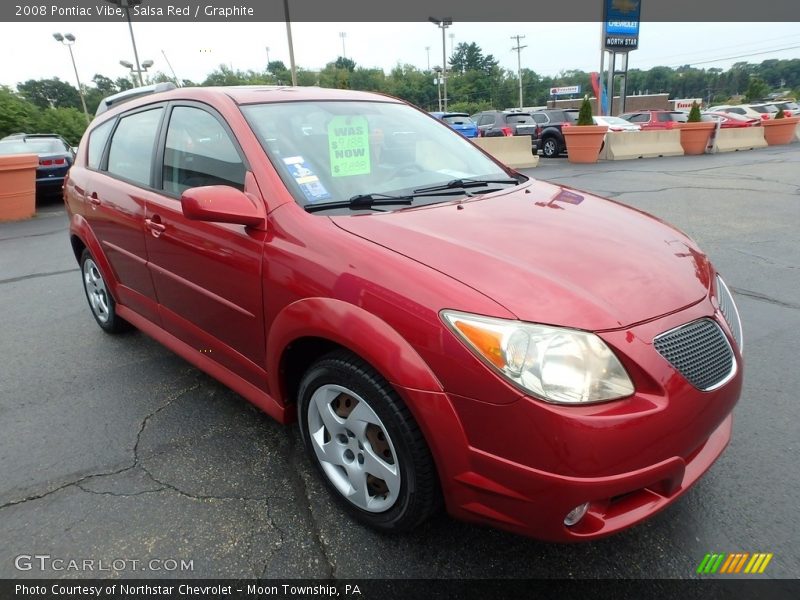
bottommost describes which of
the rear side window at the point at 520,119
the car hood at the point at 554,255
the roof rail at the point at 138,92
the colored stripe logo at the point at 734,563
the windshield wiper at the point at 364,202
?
the colored stripe logo at the point at 734,563

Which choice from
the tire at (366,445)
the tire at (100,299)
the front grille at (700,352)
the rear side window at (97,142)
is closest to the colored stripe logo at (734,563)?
the front grille at (700,352)

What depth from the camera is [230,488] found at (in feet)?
7.83

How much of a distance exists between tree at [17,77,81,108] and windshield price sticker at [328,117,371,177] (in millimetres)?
81566

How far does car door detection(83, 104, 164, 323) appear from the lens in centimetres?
312

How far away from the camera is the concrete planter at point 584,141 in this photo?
15.0m

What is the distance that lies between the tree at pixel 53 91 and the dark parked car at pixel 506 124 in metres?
68.8

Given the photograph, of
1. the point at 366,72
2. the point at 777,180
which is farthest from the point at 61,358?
the point at 366,72

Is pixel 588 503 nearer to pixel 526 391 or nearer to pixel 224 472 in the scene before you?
pixel 526 391

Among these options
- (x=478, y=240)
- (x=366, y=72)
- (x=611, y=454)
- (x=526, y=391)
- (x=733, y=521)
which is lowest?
(x=733, y=521)

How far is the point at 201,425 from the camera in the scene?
113 inches

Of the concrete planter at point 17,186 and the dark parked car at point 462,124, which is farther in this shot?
the dark parked car at point 462,124

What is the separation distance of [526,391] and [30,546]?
80.8 inches

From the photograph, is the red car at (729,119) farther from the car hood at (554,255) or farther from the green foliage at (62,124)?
the green foliage at (62,124)

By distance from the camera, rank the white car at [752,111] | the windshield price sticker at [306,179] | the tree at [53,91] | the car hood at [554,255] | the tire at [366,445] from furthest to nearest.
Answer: the tree at [53,91], the white car at [752,111], the windshield price sticker at [306,179], the tire at [366,445], the car hood at [554,255]
